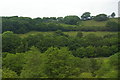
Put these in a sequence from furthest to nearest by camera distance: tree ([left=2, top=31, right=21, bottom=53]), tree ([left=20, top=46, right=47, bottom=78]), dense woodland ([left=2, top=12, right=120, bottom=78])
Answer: tree ([left=2, top=31, right=21, bottom=53]) → dense woodland ([left=2, top=12, right=120, bottom=78]) → tree ([left=20, top=46, right=47, bottom=78])

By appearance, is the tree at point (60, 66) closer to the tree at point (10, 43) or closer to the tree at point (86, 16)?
the tree at point (10, 43)

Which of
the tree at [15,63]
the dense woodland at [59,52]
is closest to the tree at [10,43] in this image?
the dense woodland at [59,52]

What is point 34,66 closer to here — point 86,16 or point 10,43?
point 10,43

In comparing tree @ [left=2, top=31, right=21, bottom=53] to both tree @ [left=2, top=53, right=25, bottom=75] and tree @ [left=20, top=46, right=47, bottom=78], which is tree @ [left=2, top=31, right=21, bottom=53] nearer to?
tree @ [left=2, top=53, right=25, bottom=75]

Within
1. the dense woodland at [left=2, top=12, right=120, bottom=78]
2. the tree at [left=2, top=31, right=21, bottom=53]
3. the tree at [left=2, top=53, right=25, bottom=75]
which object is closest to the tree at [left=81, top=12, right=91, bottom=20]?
the dense woodland at [left=2, top=12, right=120, bottom=78]

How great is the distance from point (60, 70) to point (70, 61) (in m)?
2.74

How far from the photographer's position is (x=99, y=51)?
75750mm

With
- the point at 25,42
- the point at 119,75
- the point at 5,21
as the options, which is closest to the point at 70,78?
the point at 119,75

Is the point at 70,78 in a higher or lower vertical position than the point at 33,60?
lower

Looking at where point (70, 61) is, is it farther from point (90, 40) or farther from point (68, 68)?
point (90, 40)

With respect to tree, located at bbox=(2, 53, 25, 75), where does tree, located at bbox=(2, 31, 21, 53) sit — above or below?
above

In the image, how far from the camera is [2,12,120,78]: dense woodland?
3591 centimetres

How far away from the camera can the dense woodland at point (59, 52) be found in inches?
1414

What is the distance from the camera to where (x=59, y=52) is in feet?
130
